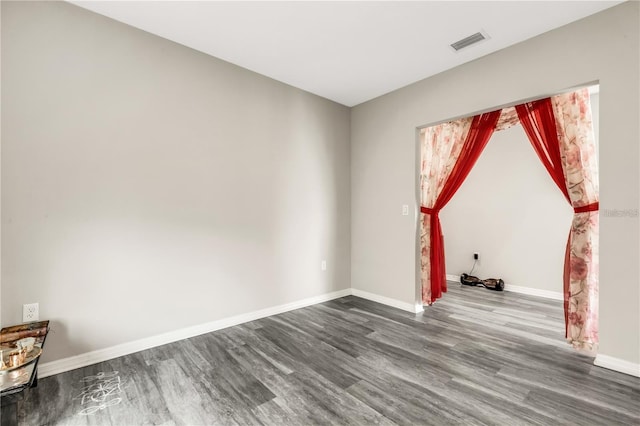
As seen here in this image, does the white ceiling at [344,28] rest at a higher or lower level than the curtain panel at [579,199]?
higher

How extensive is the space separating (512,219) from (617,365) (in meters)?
2.70

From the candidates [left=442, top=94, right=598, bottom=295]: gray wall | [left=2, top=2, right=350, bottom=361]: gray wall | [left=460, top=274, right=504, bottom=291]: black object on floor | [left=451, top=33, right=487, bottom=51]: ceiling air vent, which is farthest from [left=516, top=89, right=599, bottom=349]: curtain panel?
[left=2, top=2, right=350, bottom=361]: gray wall

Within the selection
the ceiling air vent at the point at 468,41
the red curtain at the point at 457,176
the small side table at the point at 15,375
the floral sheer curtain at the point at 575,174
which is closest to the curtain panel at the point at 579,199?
the floral sheer curtain at the point at 575,174

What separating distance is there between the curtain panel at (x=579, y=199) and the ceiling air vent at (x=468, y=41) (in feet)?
2.78

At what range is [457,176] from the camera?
3533 mm

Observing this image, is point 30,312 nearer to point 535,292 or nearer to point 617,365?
point 617,365

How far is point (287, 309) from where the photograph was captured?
348cm

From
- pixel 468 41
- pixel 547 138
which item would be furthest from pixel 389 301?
pixel 468 41

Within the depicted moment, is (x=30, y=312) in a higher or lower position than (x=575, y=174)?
lower

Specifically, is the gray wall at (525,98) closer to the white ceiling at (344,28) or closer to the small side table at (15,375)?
the white ceiling at (344,28)

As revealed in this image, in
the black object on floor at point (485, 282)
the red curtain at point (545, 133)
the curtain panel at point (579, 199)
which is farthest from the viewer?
the black object on floor at point (485, 282)

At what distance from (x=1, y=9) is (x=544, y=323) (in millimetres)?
5294

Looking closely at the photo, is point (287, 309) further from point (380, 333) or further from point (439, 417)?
point (439, 417)

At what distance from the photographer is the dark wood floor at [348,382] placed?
5.50ft
